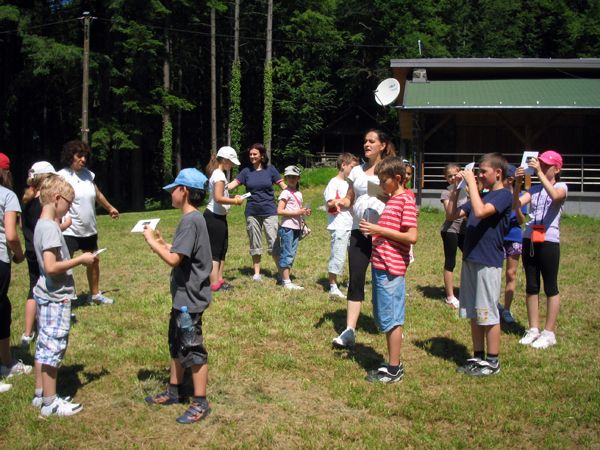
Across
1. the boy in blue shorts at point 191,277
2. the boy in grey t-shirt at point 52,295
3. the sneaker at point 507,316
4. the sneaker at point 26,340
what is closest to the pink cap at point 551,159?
the sneaker at point 507,316

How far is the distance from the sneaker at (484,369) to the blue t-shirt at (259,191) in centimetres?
398

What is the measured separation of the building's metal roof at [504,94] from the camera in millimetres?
18766

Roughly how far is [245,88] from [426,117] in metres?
25.8

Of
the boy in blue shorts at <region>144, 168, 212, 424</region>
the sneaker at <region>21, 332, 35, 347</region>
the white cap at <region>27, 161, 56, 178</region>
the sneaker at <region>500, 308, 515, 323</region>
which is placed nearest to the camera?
the boy in blue shorts at <region>144, 168, 212, 424</region>

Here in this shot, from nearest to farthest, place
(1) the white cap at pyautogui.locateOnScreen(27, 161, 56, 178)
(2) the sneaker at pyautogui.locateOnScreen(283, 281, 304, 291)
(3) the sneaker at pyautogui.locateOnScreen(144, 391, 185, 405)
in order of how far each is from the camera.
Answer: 1. (3) the sneaker at pyautogui.locateOnScreen(144, 391, 185, 405)
2. (1) the white cap at pyautogui.locateOnScreen(27, 161, 56, 178)
3. (2) the sneaker at pyautogui.locateOnScreen(283, 281, 304, 291)

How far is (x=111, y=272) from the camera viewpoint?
927cm

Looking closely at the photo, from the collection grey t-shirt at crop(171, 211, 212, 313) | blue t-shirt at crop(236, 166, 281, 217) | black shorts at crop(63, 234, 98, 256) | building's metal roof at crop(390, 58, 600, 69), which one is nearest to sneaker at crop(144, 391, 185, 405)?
grey t-shirt at crop(171, 211, 212, 313)

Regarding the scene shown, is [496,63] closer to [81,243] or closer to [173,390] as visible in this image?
[81,243]

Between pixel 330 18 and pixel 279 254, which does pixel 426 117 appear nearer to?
pixel 279 254

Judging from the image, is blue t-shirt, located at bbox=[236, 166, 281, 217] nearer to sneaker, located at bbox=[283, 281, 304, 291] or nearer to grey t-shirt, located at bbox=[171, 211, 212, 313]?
sneaker, located at bbox=[283, 281, 304, 291]

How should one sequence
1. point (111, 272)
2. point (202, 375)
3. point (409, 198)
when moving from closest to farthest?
1. point (202, 375)
2. point (409, 198)
3. point (111, 272)

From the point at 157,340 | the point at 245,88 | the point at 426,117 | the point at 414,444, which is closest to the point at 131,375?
the point at 157,340

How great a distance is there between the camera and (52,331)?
13.2 feet

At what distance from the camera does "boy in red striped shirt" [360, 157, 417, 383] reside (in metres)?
4.61
